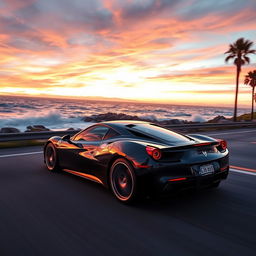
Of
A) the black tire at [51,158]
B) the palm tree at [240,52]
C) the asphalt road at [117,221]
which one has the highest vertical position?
the palm tree at [240,52]

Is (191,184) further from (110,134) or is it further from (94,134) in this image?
(94,134)

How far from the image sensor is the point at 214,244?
294cm

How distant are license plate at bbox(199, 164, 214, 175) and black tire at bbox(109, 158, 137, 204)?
1.02 metres

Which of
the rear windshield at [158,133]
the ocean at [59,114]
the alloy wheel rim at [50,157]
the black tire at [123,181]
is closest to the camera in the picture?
the black tire at [123,181]

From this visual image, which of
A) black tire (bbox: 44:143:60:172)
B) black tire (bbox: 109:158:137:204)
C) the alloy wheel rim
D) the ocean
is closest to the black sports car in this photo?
black tire (bbox: 109:158:137:204)

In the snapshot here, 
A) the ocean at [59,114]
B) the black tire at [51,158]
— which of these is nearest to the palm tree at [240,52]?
the ocean at [59,114]

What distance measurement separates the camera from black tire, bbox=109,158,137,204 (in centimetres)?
402

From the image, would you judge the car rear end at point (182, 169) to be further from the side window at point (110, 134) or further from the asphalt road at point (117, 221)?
the side window at point (110, 134)

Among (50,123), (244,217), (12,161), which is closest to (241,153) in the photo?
(244,217)

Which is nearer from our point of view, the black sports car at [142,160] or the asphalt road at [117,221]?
the asphalt road at [117,221]

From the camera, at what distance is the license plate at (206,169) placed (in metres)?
4.06

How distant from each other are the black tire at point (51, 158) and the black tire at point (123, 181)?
1964mm

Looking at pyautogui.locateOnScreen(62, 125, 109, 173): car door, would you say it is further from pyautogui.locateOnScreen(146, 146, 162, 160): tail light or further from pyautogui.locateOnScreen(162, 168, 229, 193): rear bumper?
pyautogui.locateOnScreen(162, 168, 229, 193): rear bumper

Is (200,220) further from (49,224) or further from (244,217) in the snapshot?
(49,224)
